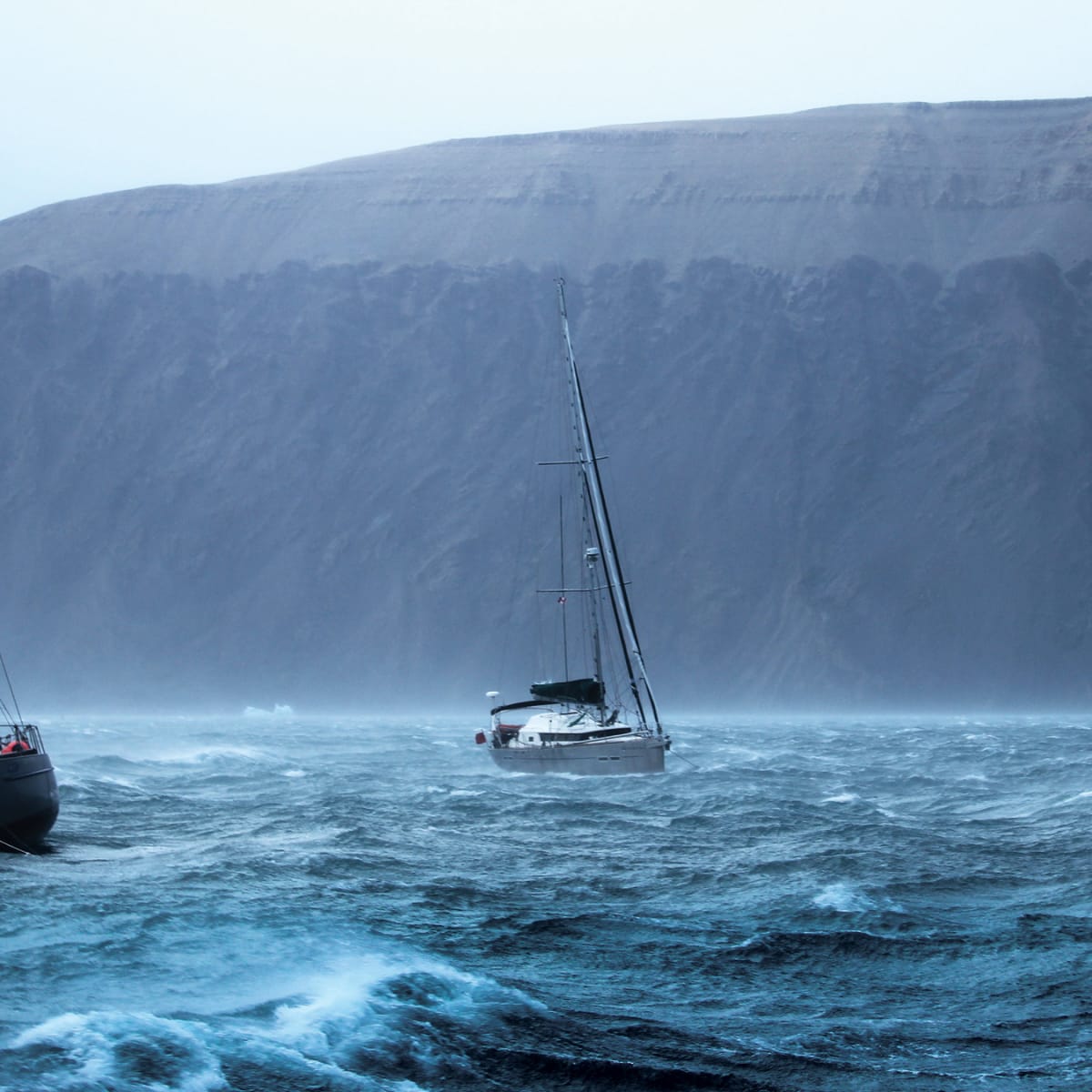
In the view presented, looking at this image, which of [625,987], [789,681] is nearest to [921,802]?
[625,987]

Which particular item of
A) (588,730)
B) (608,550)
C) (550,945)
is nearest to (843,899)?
(550,945)

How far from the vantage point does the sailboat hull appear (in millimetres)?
44500

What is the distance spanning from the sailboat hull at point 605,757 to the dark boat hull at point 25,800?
20.0 m

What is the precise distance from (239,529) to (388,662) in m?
19.7

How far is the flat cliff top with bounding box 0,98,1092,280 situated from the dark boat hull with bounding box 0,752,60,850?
121m

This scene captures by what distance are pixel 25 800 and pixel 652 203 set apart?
130 m

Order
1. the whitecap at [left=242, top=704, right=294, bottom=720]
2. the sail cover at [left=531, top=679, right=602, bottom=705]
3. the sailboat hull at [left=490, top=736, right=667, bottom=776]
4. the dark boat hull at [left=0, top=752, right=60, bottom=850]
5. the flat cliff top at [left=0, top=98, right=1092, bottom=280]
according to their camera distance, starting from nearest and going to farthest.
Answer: the dark boat hull at [left=0, top=752, right=60, bottom=850], the sailboat hull at [left=490, top=736, right=667, bottom=776], the sail cover at [left=531, top=679, right=602, bottom=705], the whitecap at [left=242, top=704, right=294, bottom=720], the flat cliff top at [left=0, top=98, right=1092, bottom=280]

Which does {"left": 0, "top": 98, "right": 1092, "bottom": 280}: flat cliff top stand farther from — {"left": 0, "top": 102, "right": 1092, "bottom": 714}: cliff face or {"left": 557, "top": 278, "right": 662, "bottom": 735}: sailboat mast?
{"left": 557, "top": 278, "right": 662, "bottom": 735}: sailboat mast

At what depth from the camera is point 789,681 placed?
391 ft

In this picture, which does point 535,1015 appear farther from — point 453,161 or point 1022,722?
point 453,161

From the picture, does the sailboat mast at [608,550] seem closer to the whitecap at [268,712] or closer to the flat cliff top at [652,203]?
the whitecap at [268,712]

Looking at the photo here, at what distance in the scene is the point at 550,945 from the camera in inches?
745

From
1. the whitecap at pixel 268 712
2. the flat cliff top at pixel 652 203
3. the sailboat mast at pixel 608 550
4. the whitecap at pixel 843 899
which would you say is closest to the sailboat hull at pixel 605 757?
the sailboat mast at pixel 608 550

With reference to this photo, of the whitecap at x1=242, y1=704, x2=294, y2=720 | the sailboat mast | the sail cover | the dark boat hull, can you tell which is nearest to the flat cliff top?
the whitecap at x1=242, y1=704, x2=294, y2=720
